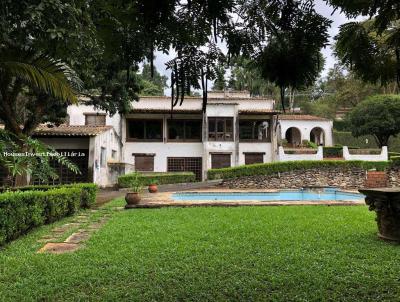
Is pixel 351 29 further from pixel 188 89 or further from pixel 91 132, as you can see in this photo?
pixel 91 132

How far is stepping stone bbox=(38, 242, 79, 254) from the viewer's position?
21.1ft

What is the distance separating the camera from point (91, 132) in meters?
21.0

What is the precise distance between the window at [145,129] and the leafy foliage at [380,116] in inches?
626

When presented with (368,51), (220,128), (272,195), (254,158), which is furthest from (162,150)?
(368,51)

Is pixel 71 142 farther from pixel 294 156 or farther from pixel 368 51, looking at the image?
pixel 368 51

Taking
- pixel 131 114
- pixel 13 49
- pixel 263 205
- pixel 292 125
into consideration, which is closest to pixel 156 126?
pixel 131 114

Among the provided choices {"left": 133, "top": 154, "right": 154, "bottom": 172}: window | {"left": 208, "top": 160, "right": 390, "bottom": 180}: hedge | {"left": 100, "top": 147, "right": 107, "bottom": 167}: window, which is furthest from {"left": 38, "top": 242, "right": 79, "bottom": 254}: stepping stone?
{"left": 133, "top": 154, "right": 154, "bottom": 172}: window

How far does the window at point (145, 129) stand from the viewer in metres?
28.7

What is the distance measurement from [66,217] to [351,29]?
10239mm

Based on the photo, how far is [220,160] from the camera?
27.6 metres

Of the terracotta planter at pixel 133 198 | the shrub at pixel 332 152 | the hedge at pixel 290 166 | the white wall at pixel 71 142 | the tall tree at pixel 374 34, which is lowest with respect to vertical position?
the terracotta planter at pixel 133 198

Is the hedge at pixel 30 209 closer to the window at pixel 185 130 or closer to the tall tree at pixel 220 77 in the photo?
the tall tree at pixel 220 77

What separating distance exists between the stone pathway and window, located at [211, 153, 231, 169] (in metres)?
16.6

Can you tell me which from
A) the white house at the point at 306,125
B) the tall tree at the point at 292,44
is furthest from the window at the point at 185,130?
the tall tree at the point at 292,44
